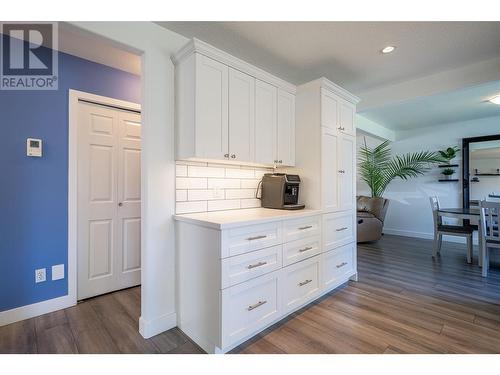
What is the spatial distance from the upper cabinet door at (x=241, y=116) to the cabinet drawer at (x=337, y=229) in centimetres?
111

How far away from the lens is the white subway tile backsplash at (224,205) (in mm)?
2301

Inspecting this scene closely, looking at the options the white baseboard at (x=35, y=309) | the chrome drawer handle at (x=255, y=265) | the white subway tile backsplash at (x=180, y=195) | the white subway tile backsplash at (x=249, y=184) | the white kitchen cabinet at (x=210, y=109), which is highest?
the white kitchen cabinet at (x=210, y=109)

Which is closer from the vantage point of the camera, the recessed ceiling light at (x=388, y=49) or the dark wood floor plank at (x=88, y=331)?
the dark wood floor plank at (x=88, y=331)

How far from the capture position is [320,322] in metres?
2.05

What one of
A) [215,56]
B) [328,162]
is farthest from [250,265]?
[215,56]

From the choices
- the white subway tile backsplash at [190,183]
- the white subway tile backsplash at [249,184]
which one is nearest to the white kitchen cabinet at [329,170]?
the white subway tile backsplash at [249,184]

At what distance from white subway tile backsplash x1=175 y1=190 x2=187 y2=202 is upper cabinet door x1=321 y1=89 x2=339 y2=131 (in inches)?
62.3

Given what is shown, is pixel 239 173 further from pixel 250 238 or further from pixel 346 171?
pixel 346 171

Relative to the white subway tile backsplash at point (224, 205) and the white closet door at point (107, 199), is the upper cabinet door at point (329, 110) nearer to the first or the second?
the white subway tile backsplash at point (224, 205)

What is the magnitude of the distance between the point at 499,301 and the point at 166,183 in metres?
3.43

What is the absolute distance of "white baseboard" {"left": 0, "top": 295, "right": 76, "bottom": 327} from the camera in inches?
79.1

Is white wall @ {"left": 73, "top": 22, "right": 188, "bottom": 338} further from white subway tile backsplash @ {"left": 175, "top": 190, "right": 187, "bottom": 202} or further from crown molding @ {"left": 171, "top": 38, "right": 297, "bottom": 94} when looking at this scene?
crown molding @ {"left": 171, "top": 38, "right": 297, "bottom": 94}
